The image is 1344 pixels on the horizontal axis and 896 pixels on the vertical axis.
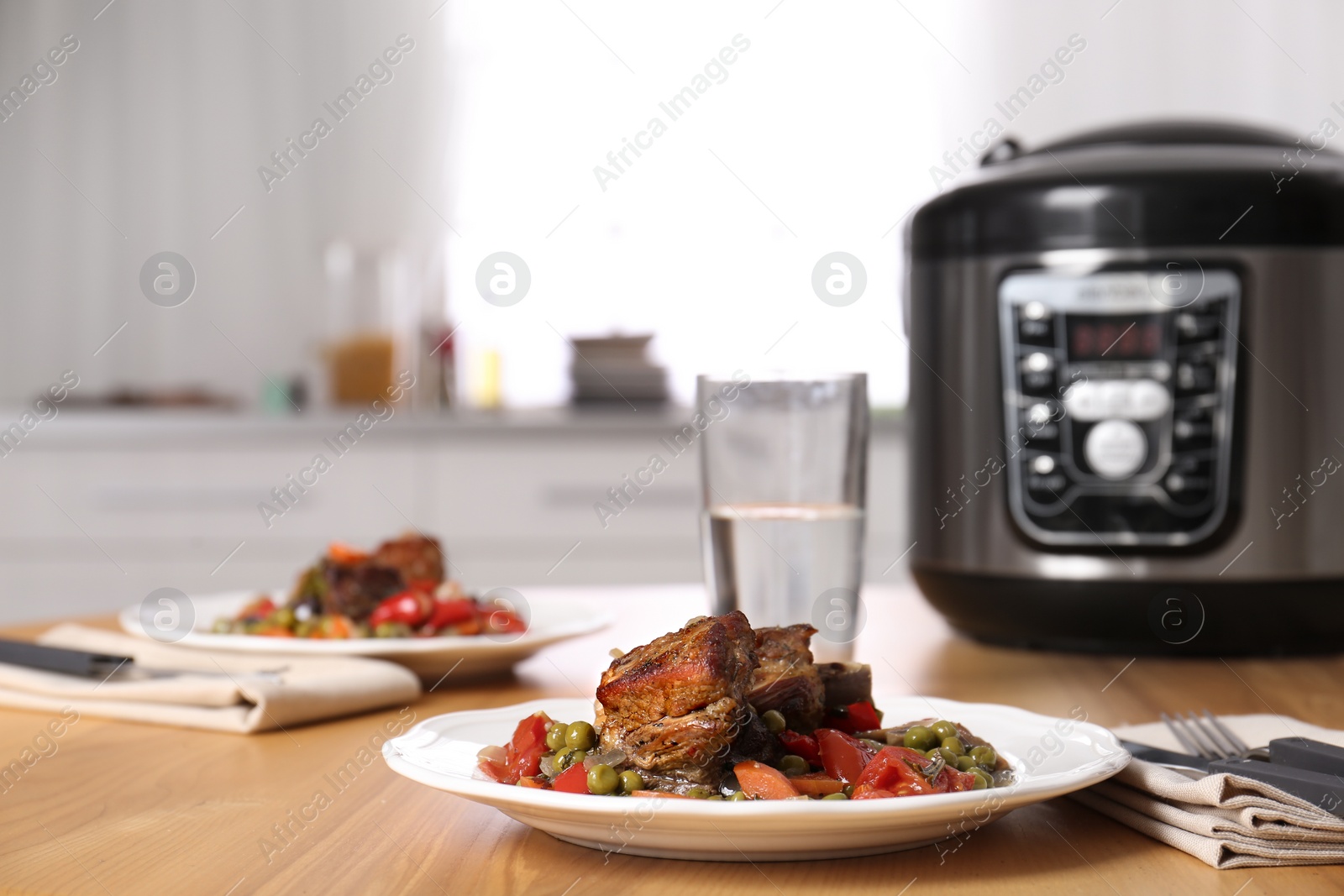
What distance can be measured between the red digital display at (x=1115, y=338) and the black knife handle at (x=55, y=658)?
2.88ft

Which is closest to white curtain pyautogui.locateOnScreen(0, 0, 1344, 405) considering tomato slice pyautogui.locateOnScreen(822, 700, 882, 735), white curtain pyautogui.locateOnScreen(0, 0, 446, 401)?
white curtain pyautogui.locateOnScreen(0, 0, 446, 401)

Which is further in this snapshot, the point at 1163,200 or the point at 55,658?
the point at 1163,200

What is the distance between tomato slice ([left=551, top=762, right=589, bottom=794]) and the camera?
23.4 inches

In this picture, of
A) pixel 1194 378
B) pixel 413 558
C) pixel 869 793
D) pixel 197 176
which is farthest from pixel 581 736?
pixel 197 176

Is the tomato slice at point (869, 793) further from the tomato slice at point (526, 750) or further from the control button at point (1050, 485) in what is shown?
the control button at point (1050, 485)

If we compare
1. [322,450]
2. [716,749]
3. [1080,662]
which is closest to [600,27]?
[322,450]

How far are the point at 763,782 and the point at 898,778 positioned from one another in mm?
64

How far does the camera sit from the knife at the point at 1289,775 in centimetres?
61

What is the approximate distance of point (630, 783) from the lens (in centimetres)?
60

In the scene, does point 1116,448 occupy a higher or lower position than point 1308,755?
higher

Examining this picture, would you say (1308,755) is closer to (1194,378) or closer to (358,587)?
(1194,378)

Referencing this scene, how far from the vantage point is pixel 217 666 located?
107cm

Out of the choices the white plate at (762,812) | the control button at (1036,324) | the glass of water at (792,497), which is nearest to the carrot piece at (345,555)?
the glass of water at (792,497)

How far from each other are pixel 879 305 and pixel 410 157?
139cm
